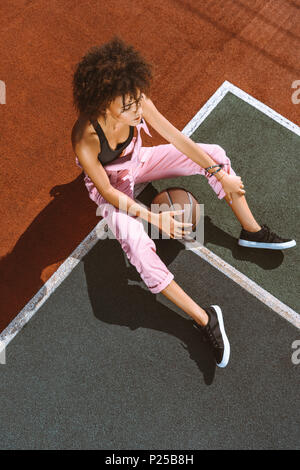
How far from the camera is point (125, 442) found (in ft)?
11.9

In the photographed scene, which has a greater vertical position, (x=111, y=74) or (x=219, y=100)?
(x=219, y=100)

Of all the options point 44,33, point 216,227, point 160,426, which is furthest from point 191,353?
point 44,33

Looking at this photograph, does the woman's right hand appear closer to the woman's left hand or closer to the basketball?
the basketball

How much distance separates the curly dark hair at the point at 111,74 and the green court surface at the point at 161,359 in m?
1.75

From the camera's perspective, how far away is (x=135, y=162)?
3.59 metres

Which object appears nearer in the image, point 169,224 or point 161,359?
point 169,224

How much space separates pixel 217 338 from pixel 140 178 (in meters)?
1.76

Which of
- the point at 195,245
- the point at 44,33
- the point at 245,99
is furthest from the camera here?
the point at 44,33

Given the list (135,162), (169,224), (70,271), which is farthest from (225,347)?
(135,162)

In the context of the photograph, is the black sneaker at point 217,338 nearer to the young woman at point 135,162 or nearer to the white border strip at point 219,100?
the young woman at point 135,162

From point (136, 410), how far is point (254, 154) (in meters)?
3.08

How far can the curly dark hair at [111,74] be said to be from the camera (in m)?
2.68

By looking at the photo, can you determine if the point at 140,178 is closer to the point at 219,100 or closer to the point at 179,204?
the point at 179,204
